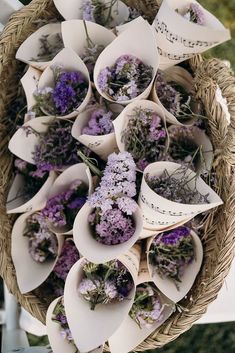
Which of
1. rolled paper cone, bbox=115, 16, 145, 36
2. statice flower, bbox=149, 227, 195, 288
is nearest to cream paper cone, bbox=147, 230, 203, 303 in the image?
statice flower, bbox=149, 227, 195, 288

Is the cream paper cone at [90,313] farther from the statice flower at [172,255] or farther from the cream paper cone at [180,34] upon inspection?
the cream paper cone at [180,34]

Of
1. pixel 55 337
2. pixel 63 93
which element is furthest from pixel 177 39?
pixel 55 337

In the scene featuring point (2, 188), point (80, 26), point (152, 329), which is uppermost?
point (80, 26)

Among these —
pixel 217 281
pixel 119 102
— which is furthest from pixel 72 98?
pixel 217 281

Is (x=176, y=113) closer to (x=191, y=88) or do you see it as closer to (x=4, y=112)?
(x=191, y=88)

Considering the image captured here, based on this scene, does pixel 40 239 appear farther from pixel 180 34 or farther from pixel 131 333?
pixel 180 34

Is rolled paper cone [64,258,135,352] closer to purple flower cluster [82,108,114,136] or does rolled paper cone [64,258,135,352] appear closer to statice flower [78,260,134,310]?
statice flower [78,260,134,310]

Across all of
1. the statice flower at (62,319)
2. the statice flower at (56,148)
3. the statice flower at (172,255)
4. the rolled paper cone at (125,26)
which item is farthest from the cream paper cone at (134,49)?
the statice flower at (62,319)
